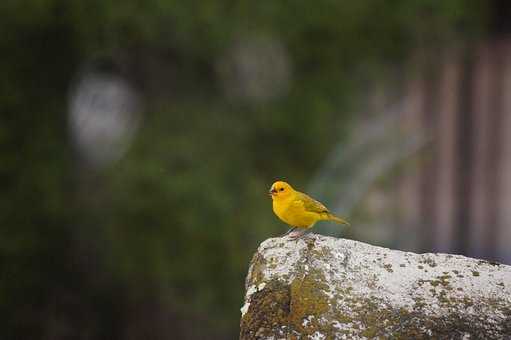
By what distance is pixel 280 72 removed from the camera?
5.46m

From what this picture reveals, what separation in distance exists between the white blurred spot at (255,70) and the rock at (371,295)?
11.8 ft

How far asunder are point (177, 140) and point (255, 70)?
0.74m

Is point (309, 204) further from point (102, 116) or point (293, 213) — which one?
point (102, 116)

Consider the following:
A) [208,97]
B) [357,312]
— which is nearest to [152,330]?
[208,97]

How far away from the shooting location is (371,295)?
5.42 feet

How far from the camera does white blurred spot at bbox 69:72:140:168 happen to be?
519cm

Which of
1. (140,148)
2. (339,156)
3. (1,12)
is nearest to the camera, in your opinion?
(1,12)

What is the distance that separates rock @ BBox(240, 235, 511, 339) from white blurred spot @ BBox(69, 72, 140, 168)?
355cm

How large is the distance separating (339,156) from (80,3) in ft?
6.29

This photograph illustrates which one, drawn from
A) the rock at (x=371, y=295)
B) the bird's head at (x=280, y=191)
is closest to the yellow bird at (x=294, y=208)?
the bird's head at (x=280, y=191)

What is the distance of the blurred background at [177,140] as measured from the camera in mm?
5000

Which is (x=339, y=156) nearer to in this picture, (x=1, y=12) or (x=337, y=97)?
(x=337, y=97)

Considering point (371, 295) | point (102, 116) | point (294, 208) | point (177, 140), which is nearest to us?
point (371, 295)

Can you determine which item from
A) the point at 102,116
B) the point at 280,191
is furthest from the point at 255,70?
the point at 280,191
